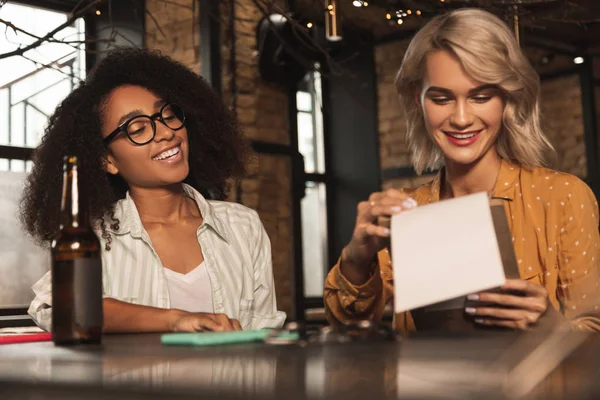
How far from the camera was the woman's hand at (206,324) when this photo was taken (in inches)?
52.0

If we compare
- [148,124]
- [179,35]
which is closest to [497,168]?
[148,124]

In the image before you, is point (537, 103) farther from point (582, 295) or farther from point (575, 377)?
point (575, 377)

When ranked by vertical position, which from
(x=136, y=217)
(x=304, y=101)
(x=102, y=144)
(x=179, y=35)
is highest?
(x=179, y=35)

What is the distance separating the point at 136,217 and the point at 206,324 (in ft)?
2.50

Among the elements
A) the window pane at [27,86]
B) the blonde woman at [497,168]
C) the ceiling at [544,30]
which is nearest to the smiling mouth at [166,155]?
the blonde woman at [497,168]

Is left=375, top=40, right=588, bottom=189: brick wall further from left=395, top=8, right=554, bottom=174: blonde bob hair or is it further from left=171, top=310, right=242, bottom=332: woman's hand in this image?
left=171, top=310, right=242, bottom=332: woman's hand

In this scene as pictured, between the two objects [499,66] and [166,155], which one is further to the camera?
[166,155]

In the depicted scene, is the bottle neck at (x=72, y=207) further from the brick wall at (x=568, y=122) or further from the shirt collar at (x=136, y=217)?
the brick wall at (x=568, y=122)

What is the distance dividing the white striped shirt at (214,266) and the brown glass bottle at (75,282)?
0.65 metres

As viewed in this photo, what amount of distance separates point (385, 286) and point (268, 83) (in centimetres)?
426

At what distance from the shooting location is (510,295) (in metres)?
1.23

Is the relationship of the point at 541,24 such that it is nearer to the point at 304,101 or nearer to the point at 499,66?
the point at 304,101

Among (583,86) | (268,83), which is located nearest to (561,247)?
(268,83)

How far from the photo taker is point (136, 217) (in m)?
2.03
